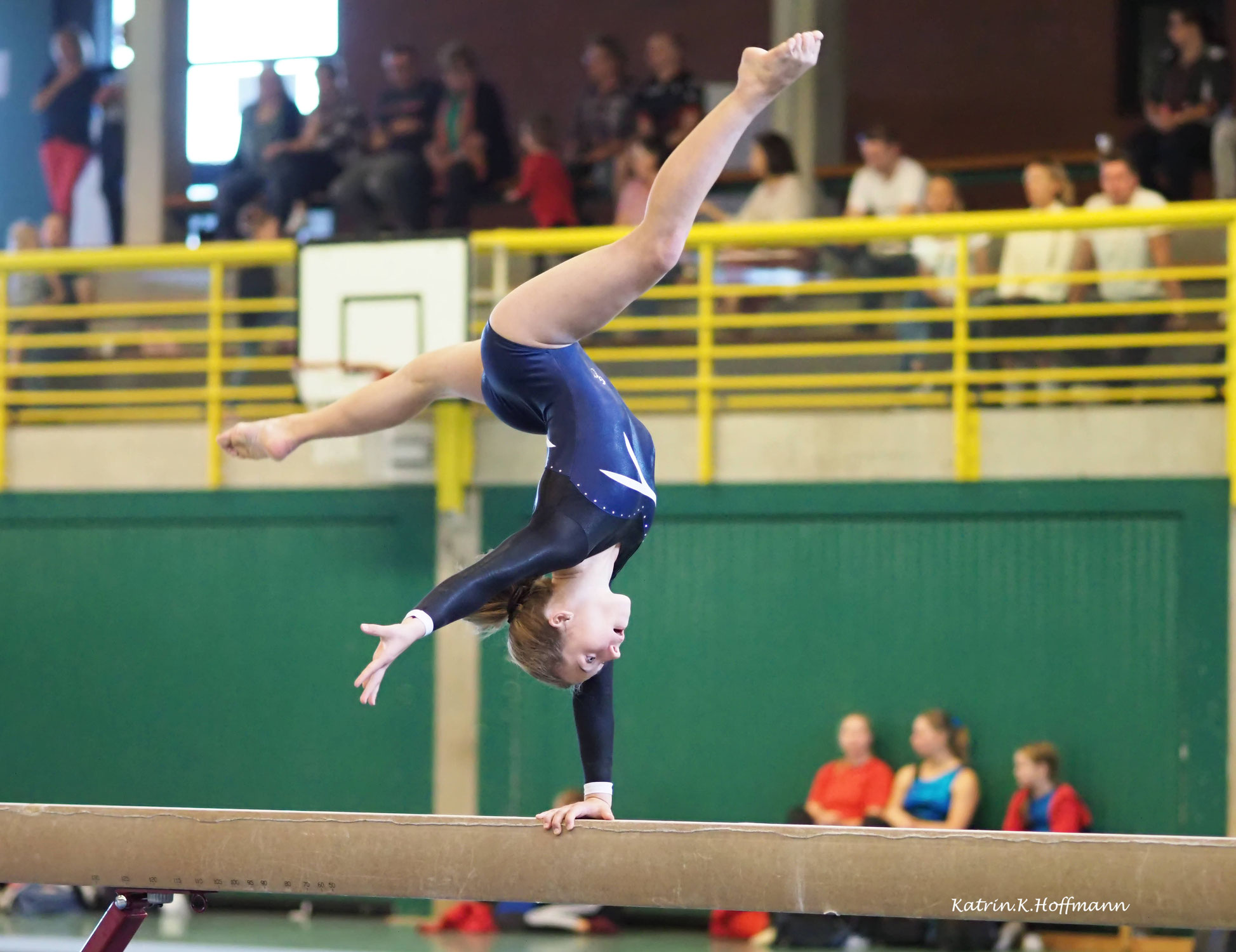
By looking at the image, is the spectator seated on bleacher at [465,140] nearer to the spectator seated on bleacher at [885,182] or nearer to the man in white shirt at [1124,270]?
the spectator seated on bleacher at [885,182]

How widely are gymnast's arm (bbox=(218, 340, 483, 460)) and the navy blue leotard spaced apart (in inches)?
4.5

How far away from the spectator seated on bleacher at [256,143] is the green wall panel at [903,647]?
3.12m

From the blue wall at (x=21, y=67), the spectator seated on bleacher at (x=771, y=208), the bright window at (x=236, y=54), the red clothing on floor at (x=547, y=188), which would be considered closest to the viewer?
the spectator seated on bleacher at (x=771, y=208)

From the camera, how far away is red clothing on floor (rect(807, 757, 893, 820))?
25.1 ft

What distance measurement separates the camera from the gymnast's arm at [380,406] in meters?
4.39

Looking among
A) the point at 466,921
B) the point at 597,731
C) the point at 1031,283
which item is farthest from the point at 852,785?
the point at 597,731

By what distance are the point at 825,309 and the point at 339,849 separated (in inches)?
186

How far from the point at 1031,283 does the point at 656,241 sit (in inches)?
165

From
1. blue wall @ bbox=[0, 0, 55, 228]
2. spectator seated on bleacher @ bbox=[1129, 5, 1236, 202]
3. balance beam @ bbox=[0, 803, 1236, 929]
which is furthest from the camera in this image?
blue wall @ bbox=[0, 0, 55, 228]

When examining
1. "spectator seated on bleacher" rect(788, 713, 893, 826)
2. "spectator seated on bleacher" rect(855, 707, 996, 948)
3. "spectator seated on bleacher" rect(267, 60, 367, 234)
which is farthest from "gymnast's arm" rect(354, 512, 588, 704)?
"spectator seated on bleacher" rect(267, 60, 367, 234)

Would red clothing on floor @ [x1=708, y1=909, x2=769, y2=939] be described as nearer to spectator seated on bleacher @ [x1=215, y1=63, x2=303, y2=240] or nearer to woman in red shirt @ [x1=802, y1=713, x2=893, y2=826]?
woman in red shirt @ [x1=802, y1=713, x2=893, y2=826]

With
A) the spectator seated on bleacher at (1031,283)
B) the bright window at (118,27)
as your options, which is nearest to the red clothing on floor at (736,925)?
the spectator seated on bleacher at (1031,283)

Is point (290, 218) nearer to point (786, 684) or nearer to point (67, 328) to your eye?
point (67, 328)

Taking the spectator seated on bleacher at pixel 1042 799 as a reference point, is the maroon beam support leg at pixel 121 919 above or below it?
above
